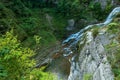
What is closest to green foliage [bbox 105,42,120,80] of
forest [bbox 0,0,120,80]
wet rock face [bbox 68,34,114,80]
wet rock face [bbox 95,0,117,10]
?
wet rock face [bbox 68,34,114,80]

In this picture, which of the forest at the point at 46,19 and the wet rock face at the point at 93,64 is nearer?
the wet rock face at the point at 93,64

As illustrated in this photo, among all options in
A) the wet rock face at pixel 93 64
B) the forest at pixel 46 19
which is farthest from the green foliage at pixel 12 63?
the forest at pixel 46 19

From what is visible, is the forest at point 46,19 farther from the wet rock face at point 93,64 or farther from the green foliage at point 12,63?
the green foliage at point 12,63

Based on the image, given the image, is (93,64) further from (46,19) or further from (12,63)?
(46,19)

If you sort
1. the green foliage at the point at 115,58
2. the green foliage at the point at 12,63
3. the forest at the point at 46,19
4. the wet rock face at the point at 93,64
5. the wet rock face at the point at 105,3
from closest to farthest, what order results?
the green foliage at the point at 12,63
the wet rock face at the point at 93,64
the green foliage at the point at 115,58
the forest at the point at 46,19
the wet rock face at the point at 105,3

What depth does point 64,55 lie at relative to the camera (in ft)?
102

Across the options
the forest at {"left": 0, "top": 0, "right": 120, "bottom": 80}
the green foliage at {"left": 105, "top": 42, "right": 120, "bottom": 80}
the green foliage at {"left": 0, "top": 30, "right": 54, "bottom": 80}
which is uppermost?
the green foliage at {"left": 0, "top": 30, "right": 54, "bottom": 80}

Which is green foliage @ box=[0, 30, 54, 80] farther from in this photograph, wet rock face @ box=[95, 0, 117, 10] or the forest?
wet rock face @ box=[95, 0, 117, 10]

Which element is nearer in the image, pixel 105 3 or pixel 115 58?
pixel 115 58

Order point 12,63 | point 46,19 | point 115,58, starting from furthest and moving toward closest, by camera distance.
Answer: point 46,19, point 115,58, point 12,63

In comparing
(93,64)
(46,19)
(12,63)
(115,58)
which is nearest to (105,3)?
(46,19)

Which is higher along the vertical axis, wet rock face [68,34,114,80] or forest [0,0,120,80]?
wet rock face [68,34,114,80]

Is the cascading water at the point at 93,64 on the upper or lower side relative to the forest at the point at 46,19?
upper

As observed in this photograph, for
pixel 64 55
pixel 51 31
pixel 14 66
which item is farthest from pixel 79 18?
pixel 14 66
